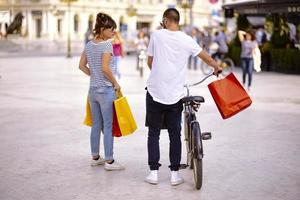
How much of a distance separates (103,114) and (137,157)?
3.14 ft

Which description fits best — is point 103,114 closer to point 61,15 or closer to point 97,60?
point 97,60

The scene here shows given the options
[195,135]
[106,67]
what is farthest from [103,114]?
[195,135]

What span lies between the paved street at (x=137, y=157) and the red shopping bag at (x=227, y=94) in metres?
0.74

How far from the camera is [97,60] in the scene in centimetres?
630

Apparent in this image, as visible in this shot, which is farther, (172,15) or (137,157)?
(137,157)

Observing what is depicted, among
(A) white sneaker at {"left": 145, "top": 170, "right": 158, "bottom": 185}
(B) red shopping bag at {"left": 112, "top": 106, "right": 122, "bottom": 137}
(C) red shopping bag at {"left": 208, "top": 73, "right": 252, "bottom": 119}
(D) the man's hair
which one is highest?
(D) the man's hair

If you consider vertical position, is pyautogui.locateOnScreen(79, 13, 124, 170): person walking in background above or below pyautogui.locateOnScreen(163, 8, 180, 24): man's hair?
below

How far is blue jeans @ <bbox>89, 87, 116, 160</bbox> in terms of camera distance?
6328mm

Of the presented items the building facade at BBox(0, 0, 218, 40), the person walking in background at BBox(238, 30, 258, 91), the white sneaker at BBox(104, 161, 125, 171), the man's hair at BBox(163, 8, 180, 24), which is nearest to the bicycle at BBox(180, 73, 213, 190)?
the man's hair at BBox(163, 8, 180, 24)

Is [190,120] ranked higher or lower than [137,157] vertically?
higher

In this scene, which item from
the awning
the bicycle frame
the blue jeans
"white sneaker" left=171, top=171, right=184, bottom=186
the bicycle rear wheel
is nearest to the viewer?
the bicycle rear wheel

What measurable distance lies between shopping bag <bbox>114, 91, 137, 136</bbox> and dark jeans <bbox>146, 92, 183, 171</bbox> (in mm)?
510

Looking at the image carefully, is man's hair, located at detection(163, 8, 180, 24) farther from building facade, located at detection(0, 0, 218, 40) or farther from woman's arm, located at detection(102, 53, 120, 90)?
building facade, located at detection(0, 0, 218, 40)

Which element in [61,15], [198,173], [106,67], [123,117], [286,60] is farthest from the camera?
[61,15]
